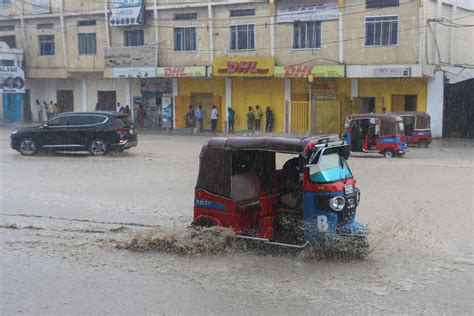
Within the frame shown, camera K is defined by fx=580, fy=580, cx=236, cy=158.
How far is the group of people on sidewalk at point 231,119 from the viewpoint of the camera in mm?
31172

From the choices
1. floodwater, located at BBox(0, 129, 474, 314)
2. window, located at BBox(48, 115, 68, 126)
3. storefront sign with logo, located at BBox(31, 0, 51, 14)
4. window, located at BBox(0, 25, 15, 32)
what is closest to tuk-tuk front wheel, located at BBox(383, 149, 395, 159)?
floodwater, located at BBox(0, 129, 474, 314)

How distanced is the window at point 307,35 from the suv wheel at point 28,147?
49.1 feet

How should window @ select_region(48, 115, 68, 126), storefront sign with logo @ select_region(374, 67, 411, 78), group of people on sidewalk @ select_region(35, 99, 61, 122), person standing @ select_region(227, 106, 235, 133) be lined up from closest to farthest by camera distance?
window @ select_region(48, 115, 68, 126) < storefront sign with logo @ select_region(374, 67, 411, 78) < person standing @ select_region(227, 106, 235, 133) < group of people on sidewalk @ select_region(35, 99, 61, 122)

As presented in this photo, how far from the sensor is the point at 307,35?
2914 centimetres

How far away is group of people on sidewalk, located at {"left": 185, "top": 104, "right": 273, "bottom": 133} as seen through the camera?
3117cm

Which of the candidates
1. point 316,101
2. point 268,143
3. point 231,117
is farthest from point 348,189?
point 231,117

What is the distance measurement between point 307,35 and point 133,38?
429 inches

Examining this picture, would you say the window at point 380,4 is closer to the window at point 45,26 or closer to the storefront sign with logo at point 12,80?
the window at point 45,26

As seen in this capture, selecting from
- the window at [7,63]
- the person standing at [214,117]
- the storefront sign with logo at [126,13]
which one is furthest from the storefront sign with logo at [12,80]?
the person standing at [214,117]

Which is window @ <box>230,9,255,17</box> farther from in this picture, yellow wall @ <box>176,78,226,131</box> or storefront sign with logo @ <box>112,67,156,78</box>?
storefront sign with logo @ <box>112,67,156,78</box>

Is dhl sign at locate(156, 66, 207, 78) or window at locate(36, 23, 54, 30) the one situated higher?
window at locate(36, 23, 54, 30)

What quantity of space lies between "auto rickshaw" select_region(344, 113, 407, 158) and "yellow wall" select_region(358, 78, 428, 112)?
811 cm

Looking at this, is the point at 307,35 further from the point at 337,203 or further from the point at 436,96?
the point at 337,203

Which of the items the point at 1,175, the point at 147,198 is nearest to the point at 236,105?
the point at 1,175
